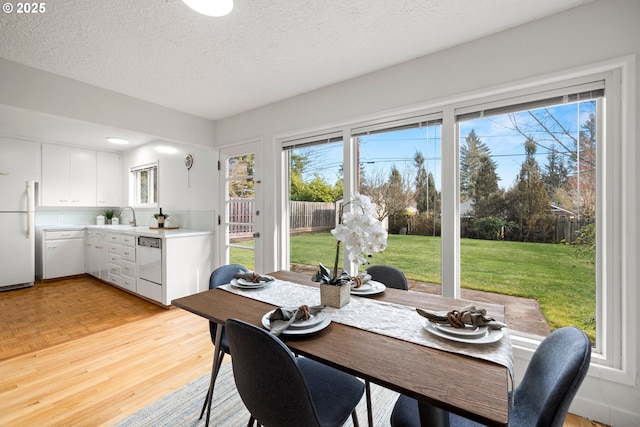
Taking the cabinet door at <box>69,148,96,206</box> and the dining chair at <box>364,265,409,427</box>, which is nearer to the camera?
the dining chair at <box>364,265,409,427</box>

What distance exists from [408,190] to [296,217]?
131 cm

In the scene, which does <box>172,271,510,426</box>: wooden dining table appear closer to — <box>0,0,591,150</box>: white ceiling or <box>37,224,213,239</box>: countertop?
<box>0,0,591,150</box>: white ceiling

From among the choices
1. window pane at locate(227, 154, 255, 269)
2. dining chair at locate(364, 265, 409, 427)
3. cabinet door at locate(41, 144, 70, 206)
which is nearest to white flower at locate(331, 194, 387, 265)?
dining chair at locate(364, 265, 409, 427)

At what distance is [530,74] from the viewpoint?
1.84 meters

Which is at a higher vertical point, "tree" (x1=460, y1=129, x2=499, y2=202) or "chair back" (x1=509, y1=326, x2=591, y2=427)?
"tree" (x1=460, y1=129, x2=499, y2=202)

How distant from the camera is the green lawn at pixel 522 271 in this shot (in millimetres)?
1829

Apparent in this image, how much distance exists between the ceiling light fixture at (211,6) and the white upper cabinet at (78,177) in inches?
189

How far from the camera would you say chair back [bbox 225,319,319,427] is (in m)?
0.85

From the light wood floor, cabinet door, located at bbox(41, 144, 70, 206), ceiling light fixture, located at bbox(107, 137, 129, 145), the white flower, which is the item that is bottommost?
the light wood floor

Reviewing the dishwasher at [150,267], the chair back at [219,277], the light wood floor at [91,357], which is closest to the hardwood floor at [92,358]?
the light wood floor at [91,357]

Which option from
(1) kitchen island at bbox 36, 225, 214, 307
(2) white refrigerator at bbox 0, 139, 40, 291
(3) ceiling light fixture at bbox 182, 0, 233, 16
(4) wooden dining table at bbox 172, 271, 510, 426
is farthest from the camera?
(2) white refrigerator at bbox 0, 139, 40, 291

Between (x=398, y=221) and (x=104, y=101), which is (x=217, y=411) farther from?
(x=104, y=101)

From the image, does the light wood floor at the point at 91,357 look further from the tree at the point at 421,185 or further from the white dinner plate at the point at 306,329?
the tree at the point at 421,185

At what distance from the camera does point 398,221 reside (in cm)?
251
